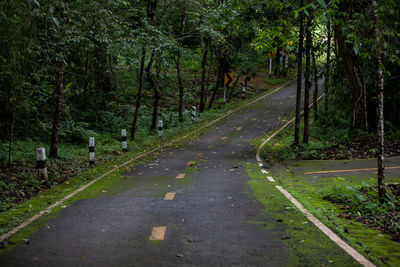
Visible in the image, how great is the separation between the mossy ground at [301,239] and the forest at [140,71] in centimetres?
205

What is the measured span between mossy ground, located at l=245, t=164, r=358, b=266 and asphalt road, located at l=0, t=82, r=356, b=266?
4.9 inches

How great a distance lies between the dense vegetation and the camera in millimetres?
8898

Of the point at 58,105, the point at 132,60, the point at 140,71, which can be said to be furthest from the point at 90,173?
the point at 140,71

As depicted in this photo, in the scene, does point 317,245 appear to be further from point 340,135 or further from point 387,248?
point 340,135

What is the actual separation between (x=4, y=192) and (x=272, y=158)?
10.0 metres

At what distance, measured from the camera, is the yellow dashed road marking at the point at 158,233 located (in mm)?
5703

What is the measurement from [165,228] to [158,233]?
272 mm

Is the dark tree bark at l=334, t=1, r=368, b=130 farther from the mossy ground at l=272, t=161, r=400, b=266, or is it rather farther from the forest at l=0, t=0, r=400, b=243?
the mossy ground at l=272, t=161, r=400, b=266

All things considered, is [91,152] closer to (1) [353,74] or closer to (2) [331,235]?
(2) [331,235]

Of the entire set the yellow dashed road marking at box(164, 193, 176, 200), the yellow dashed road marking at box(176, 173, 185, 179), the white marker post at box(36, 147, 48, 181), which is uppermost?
the white marker post at box(36, 147, 48, 181)

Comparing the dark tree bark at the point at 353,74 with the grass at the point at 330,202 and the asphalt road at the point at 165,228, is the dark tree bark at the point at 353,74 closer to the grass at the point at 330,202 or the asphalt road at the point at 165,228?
the grass at the point at 330,202

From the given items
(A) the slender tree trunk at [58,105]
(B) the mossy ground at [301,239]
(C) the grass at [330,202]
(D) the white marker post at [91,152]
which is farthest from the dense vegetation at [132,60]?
(B) the mossy ground at [301,239]

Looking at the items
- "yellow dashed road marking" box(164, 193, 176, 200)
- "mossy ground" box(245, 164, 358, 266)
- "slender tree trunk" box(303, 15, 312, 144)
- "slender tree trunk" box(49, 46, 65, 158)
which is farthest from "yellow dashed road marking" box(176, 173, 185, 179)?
"slender tree trunk" box(303, 15, 312, 144)

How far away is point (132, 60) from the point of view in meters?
13.8
